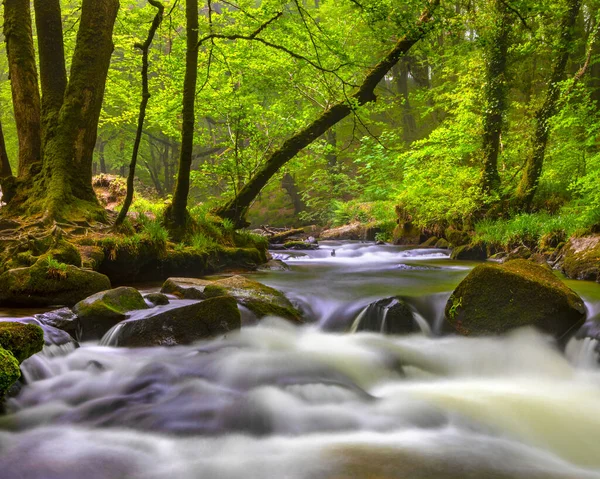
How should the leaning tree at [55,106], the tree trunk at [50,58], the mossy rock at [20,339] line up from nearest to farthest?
the mossy rock at [20,339]
the leaning tree at [55,106]
the tree trunk at [50,58]

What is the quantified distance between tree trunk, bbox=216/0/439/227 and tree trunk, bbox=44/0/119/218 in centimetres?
340

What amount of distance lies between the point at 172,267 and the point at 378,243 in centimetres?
1003

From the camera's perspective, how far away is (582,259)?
7.67m

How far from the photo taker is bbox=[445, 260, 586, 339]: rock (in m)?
4.96

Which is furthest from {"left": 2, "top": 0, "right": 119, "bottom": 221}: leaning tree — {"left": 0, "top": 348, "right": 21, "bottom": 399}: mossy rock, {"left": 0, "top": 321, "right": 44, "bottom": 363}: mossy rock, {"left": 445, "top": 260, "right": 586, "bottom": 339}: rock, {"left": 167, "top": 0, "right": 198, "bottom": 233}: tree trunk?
{"left": 445, "top": 260, "right": 586, "bottom": 339}: rock

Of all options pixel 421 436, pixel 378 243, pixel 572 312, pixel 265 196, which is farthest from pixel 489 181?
pixel 265 196

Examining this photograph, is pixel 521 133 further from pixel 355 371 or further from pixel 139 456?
pixel 139 456

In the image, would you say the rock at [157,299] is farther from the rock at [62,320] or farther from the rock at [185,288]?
the rock at [62,320]

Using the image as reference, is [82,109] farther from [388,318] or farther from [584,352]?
[584,352]

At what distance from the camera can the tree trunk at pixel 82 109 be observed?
307 inches

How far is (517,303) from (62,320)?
17.6 ft

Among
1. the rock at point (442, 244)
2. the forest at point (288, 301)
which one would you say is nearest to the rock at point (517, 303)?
the forest at point (288, 301)

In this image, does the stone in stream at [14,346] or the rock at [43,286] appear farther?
the rock at [43,286]

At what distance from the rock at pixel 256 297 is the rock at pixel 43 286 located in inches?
67.8
